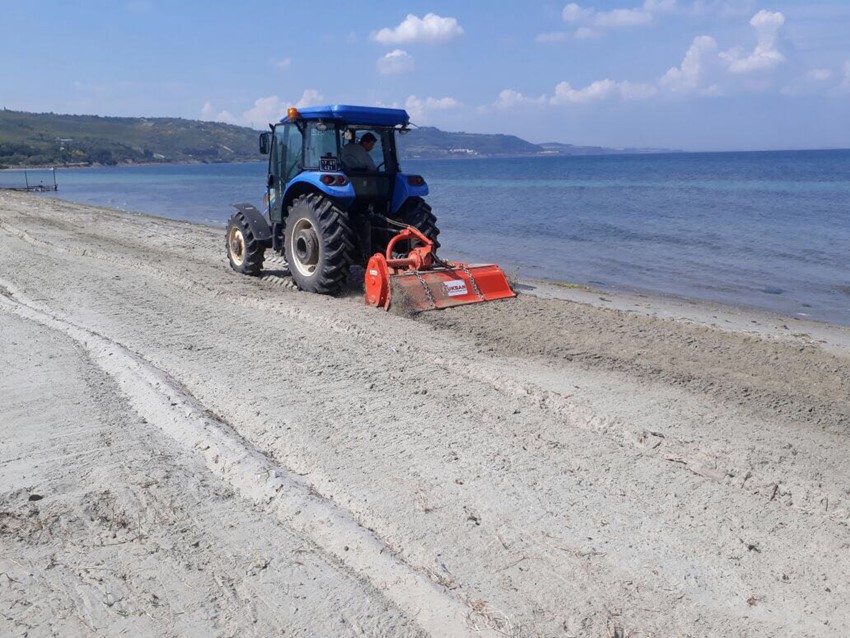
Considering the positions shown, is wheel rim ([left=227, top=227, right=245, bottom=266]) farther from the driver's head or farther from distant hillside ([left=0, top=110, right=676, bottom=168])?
distant hillside ([left=0, top=110, right=676, bottom=168])

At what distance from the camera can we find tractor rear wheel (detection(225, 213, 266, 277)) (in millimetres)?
11086

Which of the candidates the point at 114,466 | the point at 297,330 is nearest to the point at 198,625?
the point at 114,466

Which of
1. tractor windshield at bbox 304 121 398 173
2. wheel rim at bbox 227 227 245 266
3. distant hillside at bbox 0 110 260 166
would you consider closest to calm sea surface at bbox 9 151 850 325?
tractor windshield at bbox 304 121 398 173

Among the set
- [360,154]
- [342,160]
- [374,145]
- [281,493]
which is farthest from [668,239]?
[281,493]

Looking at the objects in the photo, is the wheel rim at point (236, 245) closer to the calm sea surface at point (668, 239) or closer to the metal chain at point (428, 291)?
the metal chain at point (428, 291)

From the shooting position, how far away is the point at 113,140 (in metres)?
128

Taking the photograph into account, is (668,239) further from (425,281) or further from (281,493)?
(281,493)

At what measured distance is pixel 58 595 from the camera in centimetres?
335

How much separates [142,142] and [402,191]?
137 metres

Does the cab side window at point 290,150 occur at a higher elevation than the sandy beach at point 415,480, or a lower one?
higher

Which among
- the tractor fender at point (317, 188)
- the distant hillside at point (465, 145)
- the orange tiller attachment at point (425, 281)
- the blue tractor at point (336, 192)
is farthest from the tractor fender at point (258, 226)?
the distant hillside at point (465, 145)

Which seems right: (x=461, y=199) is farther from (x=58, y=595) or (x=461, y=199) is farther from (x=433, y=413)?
(x=58, y=595)

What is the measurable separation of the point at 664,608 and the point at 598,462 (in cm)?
140

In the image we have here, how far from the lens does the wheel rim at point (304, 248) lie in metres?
9.72
